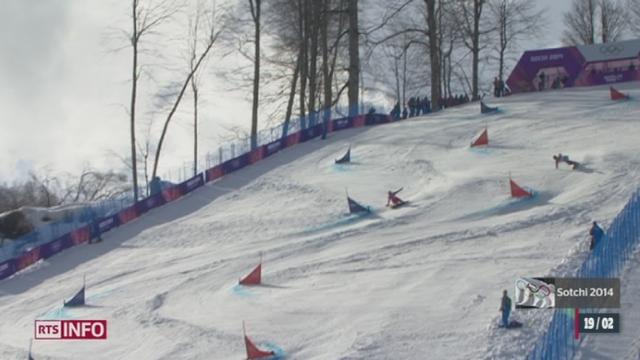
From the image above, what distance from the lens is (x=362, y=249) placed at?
85.7 feet

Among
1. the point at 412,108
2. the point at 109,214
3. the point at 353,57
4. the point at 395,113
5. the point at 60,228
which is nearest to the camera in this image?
the point at 60,228

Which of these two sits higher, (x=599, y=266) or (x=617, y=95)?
(x=617, y=95)

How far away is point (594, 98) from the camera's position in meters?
41.4

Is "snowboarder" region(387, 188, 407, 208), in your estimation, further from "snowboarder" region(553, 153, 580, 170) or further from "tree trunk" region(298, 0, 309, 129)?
"tree trunk" region(298, 0, 309, 129)

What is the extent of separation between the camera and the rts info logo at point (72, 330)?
Result: 76.8ft

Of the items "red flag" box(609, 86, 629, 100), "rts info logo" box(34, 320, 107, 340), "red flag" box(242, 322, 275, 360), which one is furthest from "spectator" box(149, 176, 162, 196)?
"red flag" box(242, 322, 275, 360)

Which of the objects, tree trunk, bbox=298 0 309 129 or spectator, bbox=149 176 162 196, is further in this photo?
tree trunk, bbox=298 0 309 129

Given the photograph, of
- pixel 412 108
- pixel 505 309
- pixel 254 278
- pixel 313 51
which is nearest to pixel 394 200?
pixel 254 278

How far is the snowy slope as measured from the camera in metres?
20.4

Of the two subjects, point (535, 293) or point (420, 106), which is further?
point (420, 106)

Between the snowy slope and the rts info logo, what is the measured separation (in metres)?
0.32

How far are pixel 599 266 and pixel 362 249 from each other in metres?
7.71

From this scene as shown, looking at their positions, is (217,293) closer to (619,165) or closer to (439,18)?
(619,165)
